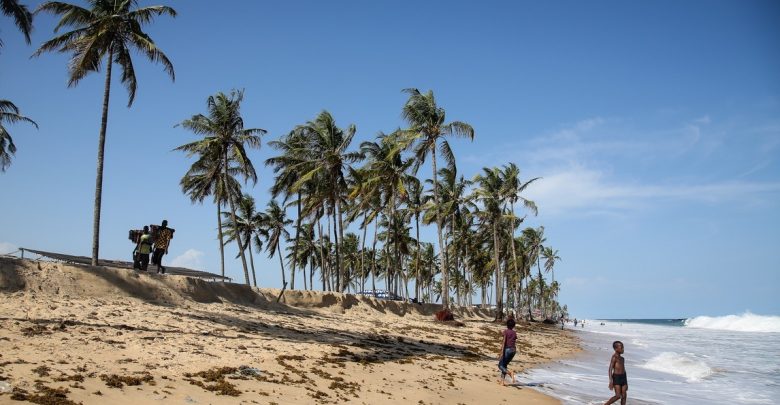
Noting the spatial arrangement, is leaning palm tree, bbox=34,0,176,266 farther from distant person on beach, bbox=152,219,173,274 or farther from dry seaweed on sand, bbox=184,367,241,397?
dry seaweed on sand, bbox=184,367,241,397

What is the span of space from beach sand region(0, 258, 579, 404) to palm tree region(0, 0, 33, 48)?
8739 mm

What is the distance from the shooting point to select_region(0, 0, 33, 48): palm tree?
1683 centimetres

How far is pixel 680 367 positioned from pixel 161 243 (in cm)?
2397

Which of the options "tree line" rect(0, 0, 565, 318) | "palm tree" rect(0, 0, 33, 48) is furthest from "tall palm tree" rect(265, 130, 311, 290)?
"palm tree" rect(0, 0, 33, 48)

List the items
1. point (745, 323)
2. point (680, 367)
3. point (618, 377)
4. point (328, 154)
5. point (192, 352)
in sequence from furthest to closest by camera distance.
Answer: point (745, 323), point (328, 154), point (680, 367), point (618, 377), point (192, 352)

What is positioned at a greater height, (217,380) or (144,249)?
(144,249)

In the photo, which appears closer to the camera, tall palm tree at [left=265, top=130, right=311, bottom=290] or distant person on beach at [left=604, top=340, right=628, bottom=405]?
distant person on beach at [left=604, top=340, right=628, bottom=405]

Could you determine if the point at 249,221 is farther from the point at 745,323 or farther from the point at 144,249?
the point at 745,323

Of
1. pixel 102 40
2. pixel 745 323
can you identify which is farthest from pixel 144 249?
pixel 745 323

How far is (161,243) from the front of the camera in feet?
63.1

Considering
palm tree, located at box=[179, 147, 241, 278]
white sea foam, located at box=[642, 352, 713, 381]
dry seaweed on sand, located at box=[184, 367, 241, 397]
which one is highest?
palm tree, located at box=[179, 147, 241, 278]

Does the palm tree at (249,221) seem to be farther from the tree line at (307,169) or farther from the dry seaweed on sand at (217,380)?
the dry seaweed on sand at (217,380)

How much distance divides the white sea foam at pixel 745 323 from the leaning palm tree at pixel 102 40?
360ft

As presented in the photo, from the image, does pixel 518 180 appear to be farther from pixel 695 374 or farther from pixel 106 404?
pixel 106 404
